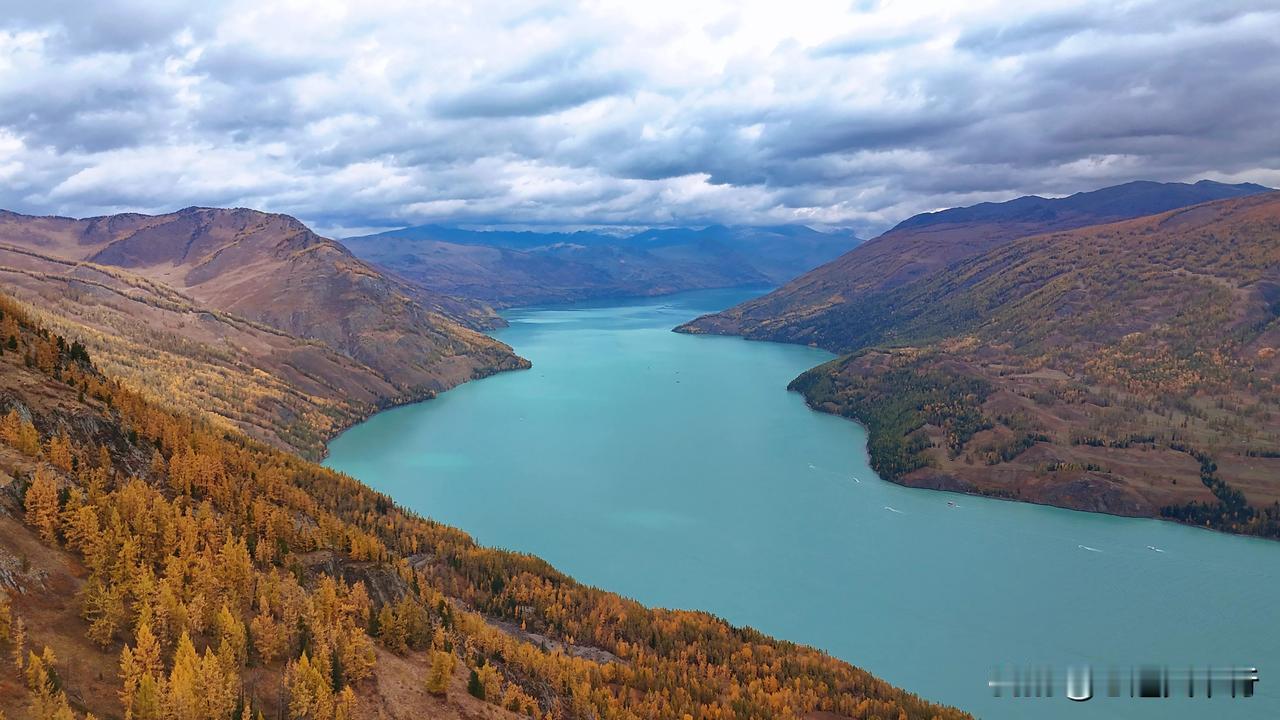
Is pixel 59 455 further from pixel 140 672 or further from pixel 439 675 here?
pixel 439 675

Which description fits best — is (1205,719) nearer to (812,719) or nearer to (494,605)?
(812,719)

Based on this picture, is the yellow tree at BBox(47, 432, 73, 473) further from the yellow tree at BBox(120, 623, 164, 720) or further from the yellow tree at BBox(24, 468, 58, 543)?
the yellow tree at BBox(120, 623, 164, 720)

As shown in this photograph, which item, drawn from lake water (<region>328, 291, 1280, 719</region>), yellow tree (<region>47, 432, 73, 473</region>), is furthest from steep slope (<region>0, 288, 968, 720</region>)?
lake water (<region>328, 291, 1280, 719</region>)

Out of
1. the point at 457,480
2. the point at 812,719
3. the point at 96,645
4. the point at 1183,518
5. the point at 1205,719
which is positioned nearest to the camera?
the point at 96,645

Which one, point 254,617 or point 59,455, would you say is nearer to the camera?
point 254,617

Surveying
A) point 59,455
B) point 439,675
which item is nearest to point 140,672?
point 439,675

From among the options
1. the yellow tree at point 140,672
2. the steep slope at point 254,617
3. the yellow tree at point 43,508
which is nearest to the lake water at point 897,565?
the steep slope at point 254,617

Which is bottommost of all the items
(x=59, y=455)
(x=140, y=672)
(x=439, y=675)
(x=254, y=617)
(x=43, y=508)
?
(x=439, y=675)

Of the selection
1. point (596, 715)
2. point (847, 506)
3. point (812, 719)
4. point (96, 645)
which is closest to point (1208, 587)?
point (847, 506)
